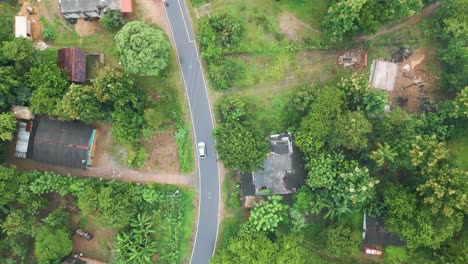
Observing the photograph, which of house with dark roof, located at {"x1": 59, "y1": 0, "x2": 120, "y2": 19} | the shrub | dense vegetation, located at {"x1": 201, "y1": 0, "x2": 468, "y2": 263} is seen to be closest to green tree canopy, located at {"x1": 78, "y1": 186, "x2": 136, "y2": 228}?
the shrub

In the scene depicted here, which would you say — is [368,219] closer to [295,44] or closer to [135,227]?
[295,44]

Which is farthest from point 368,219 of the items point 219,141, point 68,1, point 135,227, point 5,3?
point 5,3

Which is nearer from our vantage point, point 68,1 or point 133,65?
point 133,65

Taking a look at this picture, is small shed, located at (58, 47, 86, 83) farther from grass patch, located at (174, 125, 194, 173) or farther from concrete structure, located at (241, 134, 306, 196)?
concrete structure, located at (241, 134, 306, 196)

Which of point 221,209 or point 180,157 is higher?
point 180,157

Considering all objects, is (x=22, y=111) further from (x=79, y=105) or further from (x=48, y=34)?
(x=48, y=34)

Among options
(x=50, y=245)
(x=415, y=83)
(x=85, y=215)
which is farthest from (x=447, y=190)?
(x=50, y=245)

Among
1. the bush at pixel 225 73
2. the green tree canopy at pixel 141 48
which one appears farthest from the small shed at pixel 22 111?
the bush at pixel 225 73
